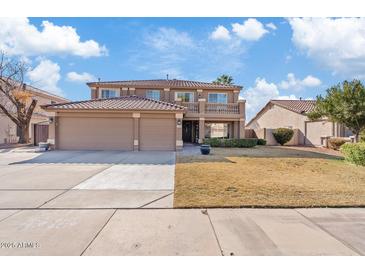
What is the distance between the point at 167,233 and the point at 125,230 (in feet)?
2.54

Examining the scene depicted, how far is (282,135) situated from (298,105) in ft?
22.4

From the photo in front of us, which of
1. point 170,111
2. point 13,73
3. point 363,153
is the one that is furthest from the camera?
point 13,73

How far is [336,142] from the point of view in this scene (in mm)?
19750

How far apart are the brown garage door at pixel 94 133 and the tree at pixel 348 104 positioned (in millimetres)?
14736

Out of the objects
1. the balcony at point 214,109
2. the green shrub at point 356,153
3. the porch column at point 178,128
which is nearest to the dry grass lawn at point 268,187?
the green shrub at point 356,153

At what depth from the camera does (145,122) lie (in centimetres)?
1728

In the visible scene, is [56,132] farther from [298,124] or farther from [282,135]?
[298,124]

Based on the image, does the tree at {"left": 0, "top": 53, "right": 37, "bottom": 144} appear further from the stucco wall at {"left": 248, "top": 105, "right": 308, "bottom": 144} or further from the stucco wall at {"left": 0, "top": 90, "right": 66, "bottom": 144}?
the stucco wall at {"left": 248, "top": 105, "right": 308, "bottom": 144}

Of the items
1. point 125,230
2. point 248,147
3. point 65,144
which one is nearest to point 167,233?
point 125,230

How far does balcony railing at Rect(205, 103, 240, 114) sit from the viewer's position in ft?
70.3

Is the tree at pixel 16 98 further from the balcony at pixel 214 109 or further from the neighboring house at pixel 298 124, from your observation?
the neighboring house at pixel 298 124

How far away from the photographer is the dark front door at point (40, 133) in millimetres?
21172

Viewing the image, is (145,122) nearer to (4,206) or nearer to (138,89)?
(138,89)

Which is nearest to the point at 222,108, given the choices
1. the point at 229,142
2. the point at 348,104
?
the point at 229,142
